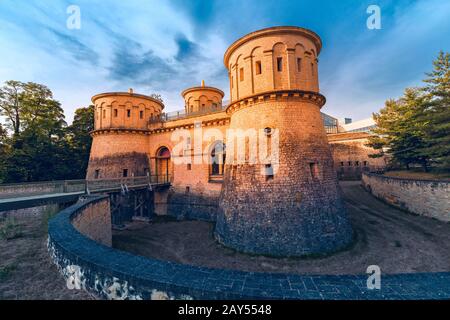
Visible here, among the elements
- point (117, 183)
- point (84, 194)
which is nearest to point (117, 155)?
point (117, 183)

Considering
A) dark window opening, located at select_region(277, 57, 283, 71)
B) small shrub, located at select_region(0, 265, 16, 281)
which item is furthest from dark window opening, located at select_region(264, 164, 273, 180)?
small shrub, located at select_region(0, 265, 16, 281)

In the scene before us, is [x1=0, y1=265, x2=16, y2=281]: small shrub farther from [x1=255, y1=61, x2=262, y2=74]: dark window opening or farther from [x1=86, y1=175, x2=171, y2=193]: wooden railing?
[x1=255, y1=61, x2=262, y2=74]: dark window opening

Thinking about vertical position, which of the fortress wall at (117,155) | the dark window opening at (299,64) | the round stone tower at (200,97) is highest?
the round stone tower at (200,97)

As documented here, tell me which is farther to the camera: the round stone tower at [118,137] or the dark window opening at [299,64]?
the round stone tower at [118,137]

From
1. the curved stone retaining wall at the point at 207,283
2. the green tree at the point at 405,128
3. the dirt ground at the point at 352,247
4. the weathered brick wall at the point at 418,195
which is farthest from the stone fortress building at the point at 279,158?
the green tree at the point at 405,128

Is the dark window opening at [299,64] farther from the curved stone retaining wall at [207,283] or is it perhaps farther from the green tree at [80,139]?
the green tree at [80,139]

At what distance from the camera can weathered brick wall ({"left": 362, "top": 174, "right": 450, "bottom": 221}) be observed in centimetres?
1252

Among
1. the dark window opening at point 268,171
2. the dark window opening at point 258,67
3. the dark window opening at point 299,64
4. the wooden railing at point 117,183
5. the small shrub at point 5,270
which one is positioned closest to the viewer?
Answer: the small shrub at point 5,270

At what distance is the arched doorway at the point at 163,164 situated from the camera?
64.2 ft

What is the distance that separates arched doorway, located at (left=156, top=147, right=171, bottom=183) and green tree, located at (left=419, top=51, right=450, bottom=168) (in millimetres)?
21386

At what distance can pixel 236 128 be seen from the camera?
12578mm

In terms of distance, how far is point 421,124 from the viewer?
53.4 feet

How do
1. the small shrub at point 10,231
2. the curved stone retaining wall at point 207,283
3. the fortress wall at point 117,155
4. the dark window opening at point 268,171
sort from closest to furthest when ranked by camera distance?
the curved stone retaining wall at point 207,283 → the small shrub at point 10,231 → the dark window opening at point 268,171 → the fortress wall at point 117,155

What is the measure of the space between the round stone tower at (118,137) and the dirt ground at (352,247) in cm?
630
